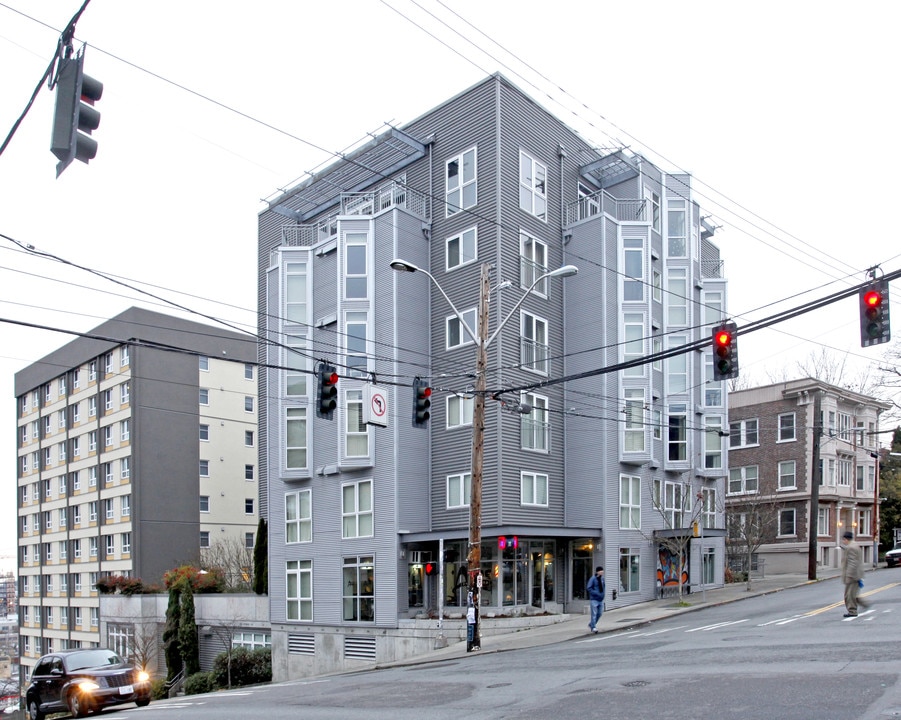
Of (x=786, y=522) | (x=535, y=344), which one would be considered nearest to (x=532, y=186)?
(x=535, y=344)

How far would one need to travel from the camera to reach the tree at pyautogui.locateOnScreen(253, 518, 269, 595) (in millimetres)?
39156

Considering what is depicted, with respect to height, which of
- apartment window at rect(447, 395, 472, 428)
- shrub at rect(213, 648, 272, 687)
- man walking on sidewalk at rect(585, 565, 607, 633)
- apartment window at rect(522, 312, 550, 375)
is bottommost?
shrub at rect(213, 648, 272, 687)

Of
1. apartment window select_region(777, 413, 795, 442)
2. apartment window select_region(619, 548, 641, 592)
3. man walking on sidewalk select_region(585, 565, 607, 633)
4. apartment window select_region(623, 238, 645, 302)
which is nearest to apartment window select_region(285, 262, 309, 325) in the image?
apartment window select_region(623, 238, 645, 302)

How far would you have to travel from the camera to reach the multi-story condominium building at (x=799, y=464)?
50906mm

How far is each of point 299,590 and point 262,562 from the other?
4623 millimetres

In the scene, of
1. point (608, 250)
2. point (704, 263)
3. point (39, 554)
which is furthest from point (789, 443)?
point (39, 554)

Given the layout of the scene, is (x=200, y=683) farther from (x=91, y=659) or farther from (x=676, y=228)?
(x=676, y=228)

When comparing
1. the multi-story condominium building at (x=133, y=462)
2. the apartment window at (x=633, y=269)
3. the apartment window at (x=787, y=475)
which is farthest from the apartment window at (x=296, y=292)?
the apartment window at (x=787, y=475)

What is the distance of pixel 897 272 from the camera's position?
47.1 feet

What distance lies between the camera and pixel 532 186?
110ft

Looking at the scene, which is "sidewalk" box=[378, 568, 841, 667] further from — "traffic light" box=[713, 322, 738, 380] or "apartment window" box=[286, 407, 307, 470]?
"apartment window" box=[286, 407, 307, 470]

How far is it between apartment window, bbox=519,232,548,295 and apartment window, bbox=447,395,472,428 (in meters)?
4.76

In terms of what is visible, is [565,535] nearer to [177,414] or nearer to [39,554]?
[177,414]

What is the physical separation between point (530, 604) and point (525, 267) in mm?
12060
